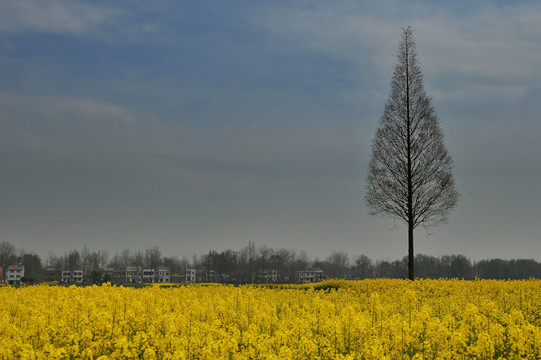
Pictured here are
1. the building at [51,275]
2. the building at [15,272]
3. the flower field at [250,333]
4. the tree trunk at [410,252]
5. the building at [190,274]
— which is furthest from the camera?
the building at [190,274]

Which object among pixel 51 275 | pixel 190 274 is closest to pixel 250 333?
pixel 51 275

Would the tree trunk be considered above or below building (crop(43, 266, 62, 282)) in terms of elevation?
above

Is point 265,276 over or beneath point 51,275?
over

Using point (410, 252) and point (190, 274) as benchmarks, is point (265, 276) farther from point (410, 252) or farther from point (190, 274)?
point (410, 252)

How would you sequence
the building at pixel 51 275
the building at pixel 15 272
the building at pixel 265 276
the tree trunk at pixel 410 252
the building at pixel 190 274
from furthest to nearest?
the building at pixel 190 274 → the building at pixel 51 275 → the building at pixel 15 272 → the building at pixel 265 276 → the tree trunk at pixel 410 252

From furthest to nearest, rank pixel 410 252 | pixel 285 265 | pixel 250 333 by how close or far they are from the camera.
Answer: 1. pixel 285 265
2. pixel 410 252
3. pixel 250 333

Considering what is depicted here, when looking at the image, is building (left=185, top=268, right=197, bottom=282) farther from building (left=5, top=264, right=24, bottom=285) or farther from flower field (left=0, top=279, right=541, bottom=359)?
flower field (left=0, top=279, right=541, bottom=359)

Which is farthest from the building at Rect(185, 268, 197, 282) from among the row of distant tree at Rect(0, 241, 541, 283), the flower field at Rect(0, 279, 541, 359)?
the flower field at Rect(0, 279, 541, 359)

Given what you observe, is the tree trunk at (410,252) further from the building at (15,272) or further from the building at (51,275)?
the building at (15,272)

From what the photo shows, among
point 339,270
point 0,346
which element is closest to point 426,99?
point 0,346

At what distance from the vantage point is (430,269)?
125m

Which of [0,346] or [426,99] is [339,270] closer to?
[426,99]

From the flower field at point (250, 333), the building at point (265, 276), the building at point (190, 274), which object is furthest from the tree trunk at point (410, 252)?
the building at point (190, 274)

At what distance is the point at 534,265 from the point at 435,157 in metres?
116
